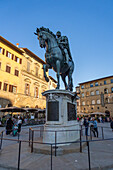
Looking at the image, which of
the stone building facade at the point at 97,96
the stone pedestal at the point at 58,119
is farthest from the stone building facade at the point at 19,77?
the stone pedestal at the point at 58,119

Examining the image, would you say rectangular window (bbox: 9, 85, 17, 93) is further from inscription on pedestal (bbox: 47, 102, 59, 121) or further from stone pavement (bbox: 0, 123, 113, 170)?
stone pavement (bbox: 0, 123, 113, 170)

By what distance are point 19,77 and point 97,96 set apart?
89.7 ft

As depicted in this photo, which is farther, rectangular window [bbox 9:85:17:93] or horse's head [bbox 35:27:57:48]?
rectangular window [bbox 9:85:17:93]

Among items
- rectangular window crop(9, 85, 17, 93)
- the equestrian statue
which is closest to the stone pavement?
the equestrian statue

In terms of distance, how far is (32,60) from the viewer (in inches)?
1363

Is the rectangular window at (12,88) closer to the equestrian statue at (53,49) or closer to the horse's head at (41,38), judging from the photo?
the equestrian statue at (53,49)

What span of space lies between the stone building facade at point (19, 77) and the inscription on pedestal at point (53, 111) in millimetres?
20275

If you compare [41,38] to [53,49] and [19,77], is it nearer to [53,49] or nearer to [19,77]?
[53,49]

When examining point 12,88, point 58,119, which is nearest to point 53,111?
point 58,119

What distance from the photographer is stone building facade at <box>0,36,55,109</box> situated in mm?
25562

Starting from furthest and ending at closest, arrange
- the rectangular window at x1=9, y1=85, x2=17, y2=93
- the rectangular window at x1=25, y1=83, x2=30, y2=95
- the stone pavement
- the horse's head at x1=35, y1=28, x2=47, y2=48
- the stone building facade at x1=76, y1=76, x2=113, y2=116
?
the stone building facade at x1=76, y1=76, x2=113, y2=116
the rectangular window at x1=25, y1=83, x2=30, y2=95
the rectangular window at x1=9, y1=85, x2=17, y2=93
the horse's head at x1=35, y1=28, x2=47, y2=48
the stone pavement

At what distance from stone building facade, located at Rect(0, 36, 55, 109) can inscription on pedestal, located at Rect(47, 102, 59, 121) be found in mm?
20275

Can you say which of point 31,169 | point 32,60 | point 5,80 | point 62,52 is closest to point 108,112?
point 32,60

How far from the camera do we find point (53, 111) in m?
5.99
